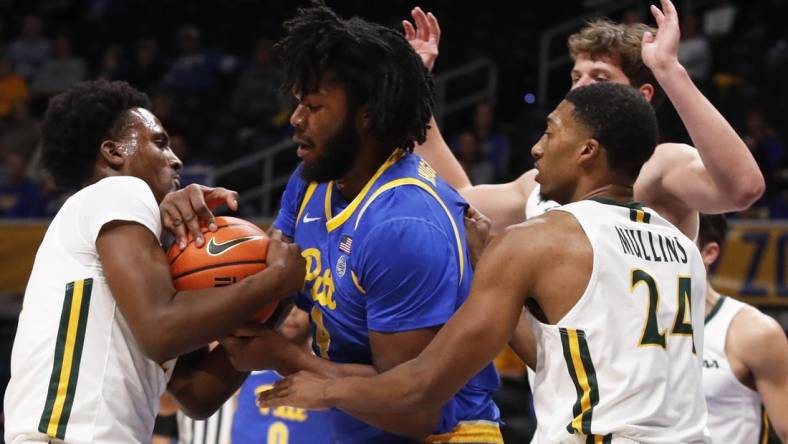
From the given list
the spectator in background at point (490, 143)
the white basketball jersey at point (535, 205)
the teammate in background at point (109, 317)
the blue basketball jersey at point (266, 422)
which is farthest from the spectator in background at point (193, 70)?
the teammate in background at point (109, 317)

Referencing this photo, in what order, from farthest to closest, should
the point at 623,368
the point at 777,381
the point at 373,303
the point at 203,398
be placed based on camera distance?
1. the point at 777,381
2. the point at 203,398
3. the point at 373,303
4. the point at 623,368

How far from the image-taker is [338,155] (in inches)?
123

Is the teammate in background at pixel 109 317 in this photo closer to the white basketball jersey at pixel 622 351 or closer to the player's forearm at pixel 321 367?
the player's forearm at pixel 321 367

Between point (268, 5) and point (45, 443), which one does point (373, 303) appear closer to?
point (45, 443)

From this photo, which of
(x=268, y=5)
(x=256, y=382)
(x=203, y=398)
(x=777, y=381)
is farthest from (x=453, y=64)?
(x=203, y=398)

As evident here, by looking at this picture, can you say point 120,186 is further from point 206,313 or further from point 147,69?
point 147,69

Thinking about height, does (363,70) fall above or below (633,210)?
above

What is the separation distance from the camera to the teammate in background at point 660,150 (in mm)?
3312

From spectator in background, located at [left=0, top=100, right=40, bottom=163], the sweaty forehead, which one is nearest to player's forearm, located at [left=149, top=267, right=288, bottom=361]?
the sweaty forehead

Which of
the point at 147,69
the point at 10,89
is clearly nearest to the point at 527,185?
the point at 147,69

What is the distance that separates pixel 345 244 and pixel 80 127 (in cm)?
91

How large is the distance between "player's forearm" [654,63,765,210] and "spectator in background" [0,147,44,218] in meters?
7.74

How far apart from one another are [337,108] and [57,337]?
98cm

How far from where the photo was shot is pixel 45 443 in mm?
2881
